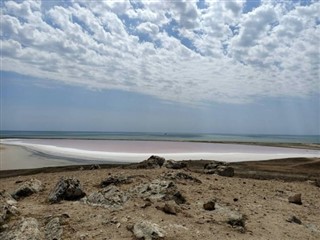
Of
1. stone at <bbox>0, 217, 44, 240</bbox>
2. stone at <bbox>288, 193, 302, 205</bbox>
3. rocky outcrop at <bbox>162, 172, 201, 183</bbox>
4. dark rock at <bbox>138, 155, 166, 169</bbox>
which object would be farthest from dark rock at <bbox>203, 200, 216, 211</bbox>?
dark rock at <bbox>138, 155, 166, 169</bbox>

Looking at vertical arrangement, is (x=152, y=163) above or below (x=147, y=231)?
above

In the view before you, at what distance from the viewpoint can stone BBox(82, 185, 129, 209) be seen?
10320mm

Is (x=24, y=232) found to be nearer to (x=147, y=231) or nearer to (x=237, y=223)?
(x=147, y=231)

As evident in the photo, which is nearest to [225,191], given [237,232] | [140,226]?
[237,232]

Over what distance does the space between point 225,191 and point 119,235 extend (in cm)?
583

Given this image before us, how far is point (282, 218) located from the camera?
10906 mm

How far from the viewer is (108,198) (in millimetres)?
Answer: 10609

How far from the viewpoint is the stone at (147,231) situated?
8.16m

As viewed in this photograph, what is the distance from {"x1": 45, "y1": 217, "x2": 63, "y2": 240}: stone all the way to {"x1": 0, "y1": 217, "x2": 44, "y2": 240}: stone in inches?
7.4

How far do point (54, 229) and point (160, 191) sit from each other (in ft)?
12.6

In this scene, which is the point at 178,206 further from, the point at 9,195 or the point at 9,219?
the point at 9,195

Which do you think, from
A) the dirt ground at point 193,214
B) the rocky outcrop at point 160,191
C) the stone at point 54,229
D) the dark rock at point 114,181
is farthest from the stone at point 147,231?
the dark rock at point 114,181

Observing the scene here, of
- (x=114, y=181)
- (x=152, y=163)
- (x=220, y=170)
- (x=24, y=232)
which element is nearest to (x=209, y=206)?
(x=114, y=181)

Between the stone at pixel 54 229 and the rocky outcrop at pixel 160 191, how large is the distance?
3.14 metres
